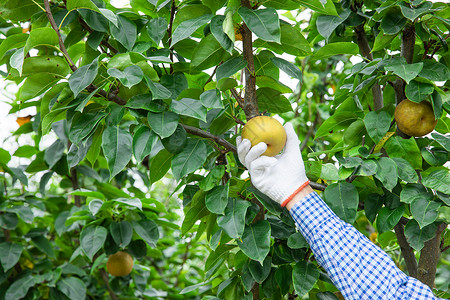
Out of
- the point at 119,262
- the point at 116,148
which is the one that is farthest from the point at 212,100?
the point at 119,262

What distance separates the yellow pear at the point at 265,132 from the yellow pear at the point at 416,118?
1.11ft

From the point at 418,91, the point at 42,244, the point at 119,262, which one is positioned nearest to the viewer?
the point at 418,91

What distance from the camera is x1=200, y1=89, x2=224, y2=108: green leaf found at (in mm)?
1176

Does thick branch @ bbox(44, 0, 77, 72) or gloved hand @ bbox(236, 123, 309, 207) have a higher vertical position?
thick branch @ bbox(44, 0, 77, 72)

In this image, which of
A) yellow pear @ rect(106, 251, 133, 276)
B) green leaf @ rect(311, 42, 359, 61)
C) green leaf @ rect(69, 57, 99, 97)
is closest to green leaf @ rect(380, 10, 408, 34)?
green leaf @ rect(311, 42, 359, 61)

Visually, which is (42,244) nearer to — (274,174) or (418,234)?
(274,174)

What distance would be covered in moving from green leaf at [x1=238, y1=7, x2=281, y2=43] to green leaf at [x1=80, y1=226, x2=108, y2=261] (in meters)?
1.00

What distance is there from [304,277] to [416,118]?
516 mm

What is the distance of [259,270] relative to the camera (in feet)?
4.27

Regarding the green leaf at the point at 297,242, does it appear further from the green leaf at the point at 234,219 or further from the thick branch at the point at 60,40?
the thick branch at the point at 60,40

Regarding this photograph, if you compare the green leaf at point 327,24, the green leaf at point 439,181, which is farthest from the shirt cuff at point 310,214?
the green leaf at point 327,24

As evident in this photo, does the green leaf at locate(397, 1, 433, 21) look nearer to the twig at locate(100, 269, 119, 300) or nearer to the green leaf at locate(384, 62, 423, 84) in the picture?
the green leaf at locate(384, 62, 423, 84)

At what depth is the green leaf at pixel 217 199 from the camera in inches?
46.6

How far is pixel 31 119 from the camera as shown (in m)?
2.35
